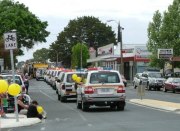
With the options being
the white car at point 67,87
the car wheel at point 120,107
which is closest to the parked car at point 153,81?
the white car at point 67,87

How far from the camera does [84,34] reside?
4700 inches

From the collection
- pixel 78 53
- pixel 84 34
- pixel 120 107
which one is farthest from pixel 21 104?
pixel 84 34

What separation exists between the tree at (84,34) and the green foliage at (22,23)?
35962 mm

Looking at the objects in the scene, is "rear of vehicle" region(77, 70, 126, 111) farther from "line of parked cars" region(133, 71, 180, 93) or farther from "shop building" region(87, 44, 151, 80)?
"shop building" region(87, 44, 151, 80)

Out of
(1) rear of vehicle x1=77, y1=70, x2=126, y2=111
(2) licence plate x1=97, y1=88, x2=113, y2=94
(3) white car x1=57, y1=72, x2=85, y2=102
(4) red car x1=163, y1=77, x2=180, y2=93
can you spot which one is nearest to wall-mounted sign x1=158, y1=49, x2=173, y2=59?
(4) red car x1=163, y1=77, x2=180, y2=93

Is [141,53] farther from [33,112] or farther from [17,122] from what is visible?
[17,122]

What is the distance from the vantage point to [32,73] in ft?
334

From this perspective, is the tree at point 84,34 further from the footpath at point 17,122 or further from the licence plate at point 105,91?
the footpath at point 17,122

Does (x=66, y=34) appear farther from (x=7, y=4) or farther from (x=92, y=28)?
(x=7, y=4)

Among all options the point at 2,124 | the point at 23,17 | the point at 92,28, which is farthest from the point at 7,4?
the point at 2,124

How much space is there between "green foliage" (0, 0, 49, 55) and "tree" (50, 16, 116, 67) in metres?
36.0

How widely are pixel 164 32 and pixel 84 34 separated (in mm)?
58128

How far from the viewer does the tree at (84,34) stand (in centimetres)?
11756

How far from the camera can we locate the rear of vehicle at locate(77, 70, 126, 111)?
23.5 m
